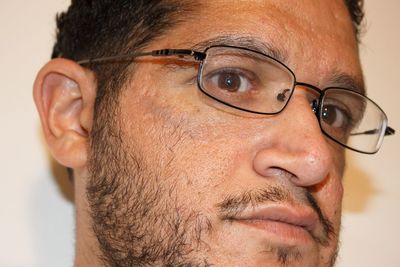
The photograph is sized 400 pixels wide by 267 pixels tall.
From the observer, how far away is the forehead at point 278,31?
3.67 feet

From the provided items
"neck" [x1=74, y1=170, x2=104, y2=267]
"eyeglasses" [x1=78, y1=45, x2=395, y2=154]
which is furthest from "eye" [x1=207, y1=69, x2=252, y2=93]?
"neck" [x1=74, y1=170, x2=104, y2=267]

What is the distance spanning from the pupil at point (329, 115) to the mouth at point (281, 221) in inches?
11.7

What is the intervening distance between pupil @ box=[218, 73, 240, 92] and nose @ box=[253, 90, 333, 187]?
106 mm

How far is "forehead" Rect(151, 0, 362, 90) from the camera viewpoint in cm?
112

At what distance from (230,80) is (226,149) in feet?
0.52

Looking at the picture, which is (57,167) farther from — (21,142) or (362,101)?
(362,101)

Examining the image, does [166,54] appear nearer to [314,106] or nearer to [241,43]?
[241,43]

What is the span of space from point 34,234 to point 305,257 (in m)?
0.80

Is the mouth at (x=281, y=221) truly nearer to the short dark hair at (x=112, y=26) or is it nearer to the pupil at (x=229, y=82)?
the pupil at (x=229, y=82)

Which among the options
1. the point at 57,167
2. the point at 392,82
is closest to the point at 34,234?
the point at 57,167

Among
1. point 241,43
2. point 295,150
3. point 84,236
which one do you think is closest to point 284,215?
point 295,150

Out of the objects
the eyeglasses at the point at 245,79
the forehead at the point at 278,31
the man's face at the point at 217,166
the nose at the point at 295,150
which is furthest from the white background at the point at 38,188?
the nose at the point at 295,150

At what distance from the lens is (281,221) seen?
1.05m

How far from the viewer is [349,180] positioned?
1772 millimetres
